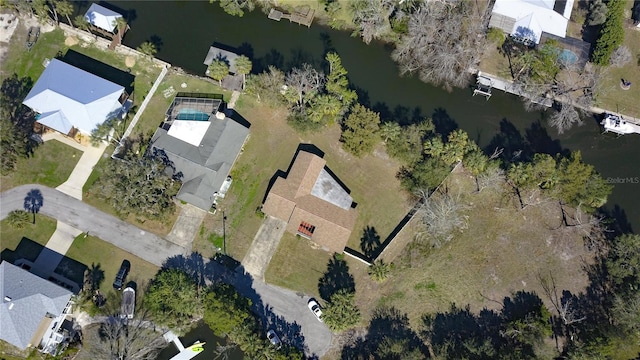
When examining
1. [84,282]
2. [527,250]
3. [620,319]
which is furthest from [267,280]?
[620,319]

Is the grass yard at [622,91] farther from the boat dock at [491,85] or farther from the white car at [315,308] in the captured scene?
the white car at [315,308]

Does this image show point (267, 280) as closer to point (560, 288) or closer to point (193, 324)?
point (193, 324)

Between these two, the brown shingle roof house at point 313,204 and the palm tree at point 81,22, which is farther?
the palm tree at point 81,22

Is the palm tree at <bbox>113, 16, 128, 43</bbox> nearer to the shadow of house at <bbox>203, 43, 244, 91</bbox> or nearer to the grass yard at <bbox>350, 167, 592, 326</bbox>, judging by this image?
the shadow of house at <bbox>203, 43, 244, 91</bbox>

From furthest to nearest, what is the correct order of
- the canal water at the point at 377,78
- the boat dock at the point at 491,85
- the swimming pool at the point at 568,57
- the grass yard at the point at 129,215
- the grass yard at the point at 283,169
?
the boat dock at the point at 491,85 → the canal water at the point at 377,78 → the swimming pool at the point at 568,57 → the grass yard at the point at 283,169 → the grass yard at the point at 129,215

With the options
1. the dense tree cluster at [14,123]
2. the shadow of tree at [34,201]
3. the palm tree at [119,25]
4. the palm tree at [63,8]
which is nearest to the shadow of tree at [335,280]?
the shadow of tree at [34,201]

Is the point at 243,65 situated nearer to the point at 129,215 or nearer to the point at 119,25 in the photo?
the point at 119,25

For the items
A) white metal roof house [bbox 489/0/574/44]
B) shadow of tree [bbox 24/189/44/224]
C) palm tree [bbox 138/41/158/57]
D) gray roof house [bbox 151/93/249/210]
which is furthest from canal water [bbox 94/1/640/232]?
shadow of tree [bbox 24/189/44/224]

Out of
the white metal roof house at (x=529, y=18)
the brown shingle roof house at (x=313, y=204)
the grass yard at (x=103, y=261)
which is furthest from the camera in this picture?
the white metal roof house at (x=529, y=18)
